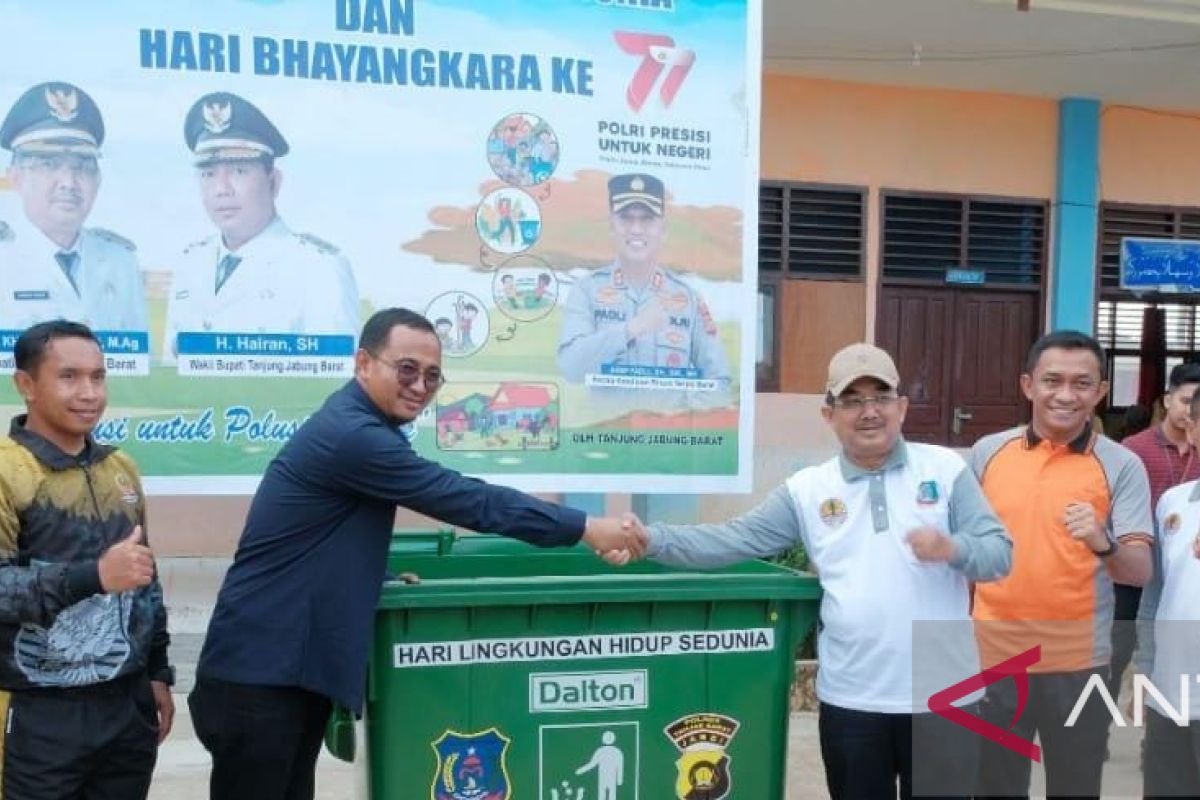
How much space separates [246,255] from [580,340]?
141 centimetres

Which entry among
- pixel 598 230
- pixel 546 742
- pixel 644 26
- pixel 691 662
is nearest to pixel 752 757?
pixel 691 662

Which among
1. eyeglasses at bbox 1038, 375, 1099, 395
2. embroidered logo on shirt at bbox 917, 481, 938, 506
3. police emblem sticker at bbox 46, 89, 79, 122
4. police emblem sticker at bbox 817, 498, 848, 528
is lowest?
police emblem sticker at bbox 817, 498, 848, 528

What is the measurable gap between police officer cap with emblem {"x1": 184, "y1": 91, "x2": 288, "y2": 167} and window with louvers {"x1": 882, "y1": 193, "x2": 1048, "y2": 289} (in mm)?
4580

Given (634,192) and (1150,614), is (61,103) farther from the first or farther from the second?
(1150,614)

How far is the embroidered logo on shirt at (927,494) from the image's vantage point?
7.99 ft

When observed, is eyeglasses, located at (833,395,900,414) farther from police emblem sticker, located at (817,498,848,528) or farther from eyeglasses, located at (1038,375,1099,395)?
eyeglasses, located at (1038,375,1099,395)

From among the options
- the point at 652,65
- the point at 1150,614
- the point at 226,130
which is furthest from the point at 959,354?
the point at 1150,614

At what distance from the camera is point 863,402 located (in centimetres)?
244

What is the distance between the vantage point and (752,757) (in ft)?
8.64

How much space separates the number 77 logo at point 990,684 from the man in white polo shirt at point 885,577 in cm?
3

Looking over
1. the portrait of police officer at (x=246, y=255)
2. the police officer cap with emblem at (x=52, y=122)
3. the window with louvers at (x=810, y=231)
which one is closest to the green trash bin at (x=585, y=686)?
the portrait of police officer at (x=246, y=255)

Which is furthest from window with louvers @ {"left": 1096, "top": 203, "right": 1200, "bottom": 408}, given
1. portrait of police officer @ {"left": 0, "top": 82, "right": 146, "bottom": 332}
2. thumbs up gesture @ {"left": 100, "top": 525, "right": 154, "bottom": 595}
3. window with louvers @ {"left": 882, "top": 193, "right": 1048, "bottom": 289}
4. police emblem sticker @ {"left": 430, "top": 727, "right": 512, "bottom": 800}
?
thumbs up gesture @ {"left": 100, "top": 525, "right": 154, "bottom": 595}

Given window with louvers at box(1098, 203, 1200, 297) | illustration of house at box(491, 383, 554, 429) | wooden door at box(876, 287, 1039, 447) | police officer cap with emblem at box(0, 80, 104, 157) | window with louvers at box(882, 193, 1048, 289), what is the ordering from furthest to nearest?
1. window with louvers at box(1098, 203, 1200, 297)
2. wooden door at box(876, 287, 1039, 447)
3. window with louvers at box(882, 193, 1048, 289)
4. illustration of house at box(491, 383, 554, 429)
5. police officer cap with emblem at box(0, 80, 104, 157)

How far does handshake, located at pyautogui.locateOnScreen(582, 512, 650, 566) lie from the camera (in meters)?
2.53
